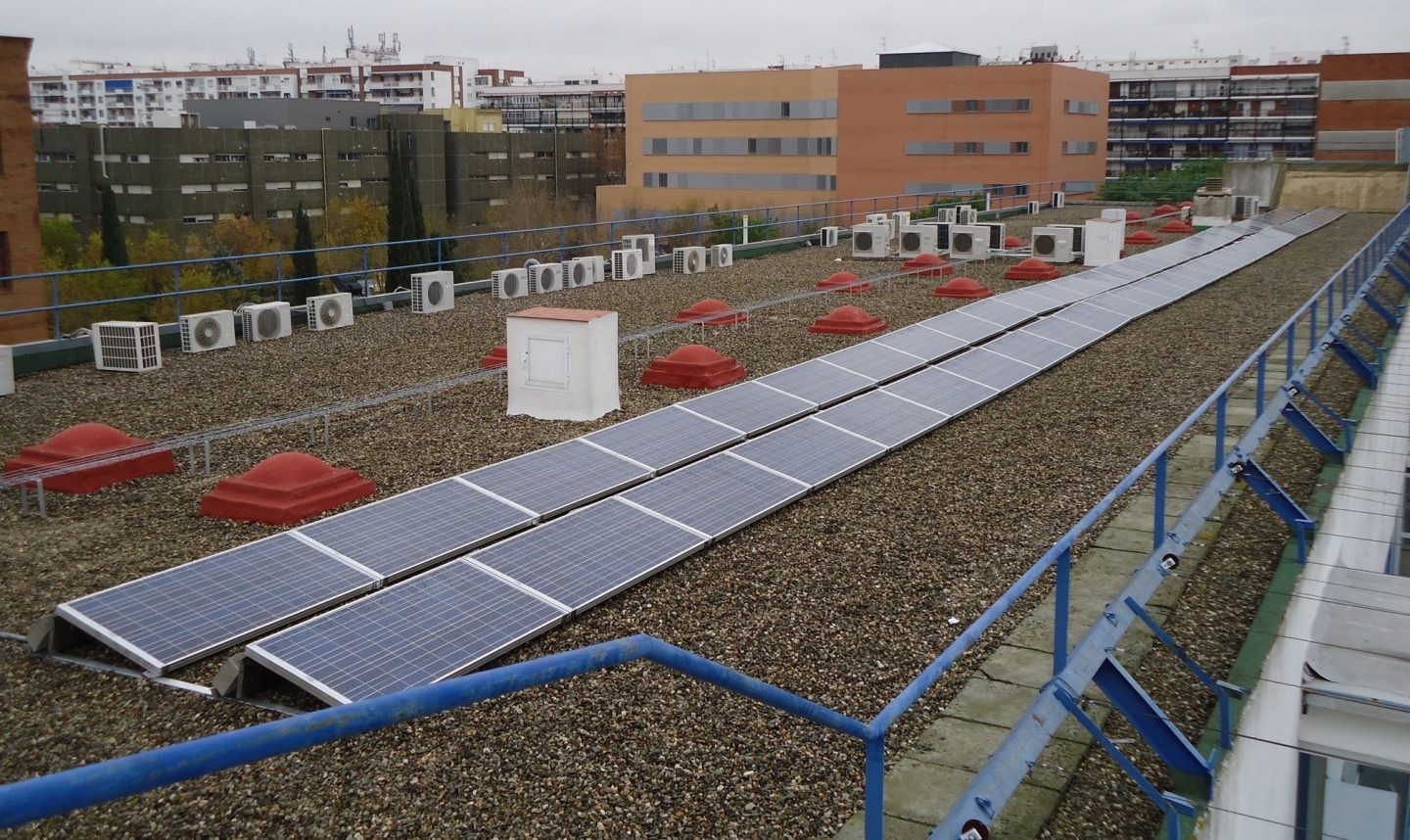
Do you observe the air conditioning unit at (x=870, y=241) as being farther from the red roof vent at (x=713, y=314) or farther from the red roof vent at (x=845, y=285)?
the red roof vent at (x=713, y=314)

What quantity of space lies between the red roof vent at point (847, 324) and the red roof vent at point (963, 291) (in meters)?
4.07

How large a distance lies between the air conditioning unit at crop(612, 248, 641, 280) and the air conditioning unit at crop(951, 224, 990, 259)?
25.2 feet

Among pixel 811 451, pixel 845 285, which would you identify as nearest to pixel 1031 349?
pixel 811 451

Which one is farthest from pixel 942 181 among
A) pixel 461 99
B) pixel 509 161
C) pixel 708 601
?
pixel 461 99

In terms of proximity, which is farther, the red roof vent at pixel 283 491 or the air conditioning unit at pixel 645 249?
the air conditioning unit at pixel 645 249

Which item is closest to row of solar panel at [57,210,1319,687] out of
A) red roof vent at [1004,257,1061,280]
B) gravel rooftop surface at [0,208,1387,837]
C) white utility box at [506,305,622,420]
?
gravel rooftop surface at [0,208,1387,837]

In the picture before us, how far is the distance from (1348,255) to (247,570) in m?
28.2

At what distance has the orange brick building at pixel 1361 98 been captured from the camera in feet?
219

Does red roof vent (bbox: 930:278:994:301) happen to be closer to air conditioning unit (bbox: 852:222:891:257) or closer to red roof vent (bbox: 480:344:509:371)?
air conditioning unit (bbox: 852:222:891:257)

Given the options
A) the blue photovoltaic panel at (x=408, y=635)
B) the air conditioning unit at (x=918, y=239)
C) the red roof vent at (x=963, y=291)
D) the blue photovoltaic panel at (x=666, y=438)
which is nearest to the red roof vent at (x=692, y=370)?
the blue photovoltaic panel at (x=666, y=438)

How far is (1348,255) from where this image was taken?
93.2 ft

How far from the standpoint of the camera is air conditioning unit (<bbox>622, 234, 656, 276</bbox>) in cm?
2583

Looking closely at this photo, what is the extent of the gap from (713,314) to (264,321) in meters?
6.72

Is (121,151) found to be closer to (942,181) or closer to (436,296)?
(942,181)
